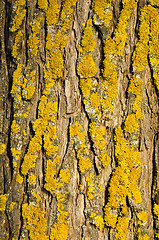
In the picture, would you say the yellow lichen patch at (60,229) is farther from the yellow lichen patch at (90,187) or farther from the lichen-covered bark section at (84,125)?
the yellow lichen patch at (90,187)

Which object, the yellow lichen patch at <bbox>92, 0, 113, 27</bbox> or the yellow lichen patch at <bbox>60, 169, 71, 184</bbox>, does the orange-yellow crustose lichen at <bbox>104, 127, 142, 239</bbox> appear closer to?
the yellow lichen patch at <bbox>60, 169, 71, 184</bbox>

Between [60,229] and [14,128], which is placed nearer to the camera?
[60,229]

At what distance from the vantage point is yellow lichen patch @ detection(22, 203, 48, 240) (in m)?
1.38

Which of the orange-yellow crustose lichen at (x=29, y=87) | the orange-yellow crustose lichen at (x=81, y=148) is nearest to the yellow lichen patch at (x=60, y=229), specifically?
the orange-yellow crustose lichen at (x=81, y=148)

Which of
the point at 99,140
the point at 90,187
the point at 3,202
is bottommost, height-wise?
the point at 3,202

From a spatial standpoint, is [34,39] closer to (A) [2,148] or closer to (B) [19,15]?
(B) [19,15]

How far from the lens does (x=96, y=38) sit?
142 cm

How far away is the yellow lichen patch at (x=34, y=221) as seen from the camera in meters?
1.38

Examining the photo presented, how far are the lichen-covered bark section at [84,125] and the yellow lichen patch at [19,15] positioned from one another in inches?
0.7

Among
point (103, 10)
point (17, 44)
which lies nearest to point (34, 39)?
point (17, 44)

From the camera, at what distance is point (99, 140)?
4.56 feet

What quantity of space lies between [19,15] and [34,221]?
4.19ft

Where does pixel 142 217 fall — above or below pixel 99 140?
below

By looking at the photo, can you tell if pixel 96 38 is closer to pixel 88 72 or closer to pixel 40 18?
pixel 88 72
